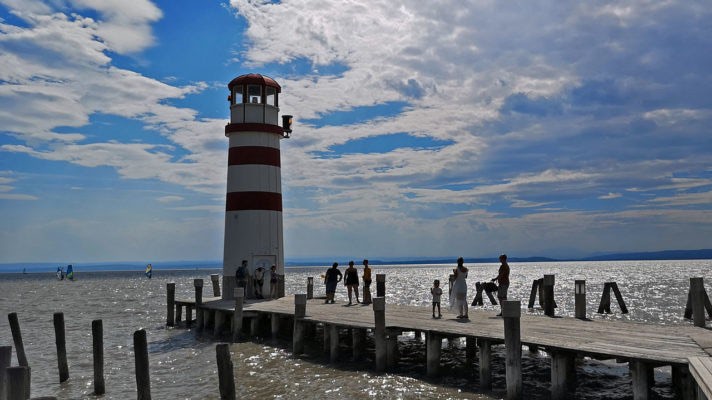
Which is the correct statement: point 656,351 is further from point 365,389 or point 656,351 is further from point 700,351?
point 365,389

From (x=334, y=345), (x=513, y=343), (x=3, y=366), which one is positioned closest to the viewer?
(x=3, y=366)

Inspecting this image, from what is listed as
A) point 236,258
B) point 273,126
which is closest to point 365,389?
point 236,258

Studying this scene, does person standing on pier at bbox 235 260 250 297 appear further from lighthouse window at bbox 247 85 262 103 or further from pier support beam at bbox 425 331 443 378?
pier support beam at bbox 425 331 443 378

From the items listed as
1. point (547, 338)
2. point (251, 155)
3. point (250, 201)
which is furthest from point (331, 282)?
point (547, 338)

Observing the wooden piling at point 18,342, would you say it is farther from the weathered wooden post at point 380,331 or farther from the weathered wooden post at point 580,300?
the weathered wooden post at point 580,300

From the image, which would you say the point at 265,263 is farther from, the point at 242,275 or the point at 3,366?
the point at 3,366

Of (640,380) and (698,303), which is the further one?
(698,303)

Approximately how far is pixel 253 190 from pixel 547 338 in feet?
48.8

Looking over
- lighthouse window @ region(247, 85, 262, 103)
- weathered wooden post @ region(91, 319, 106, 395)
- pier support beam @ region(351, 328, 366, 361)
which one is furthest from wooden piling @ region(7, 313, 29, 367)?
lighthouse window @ region(247, 85, 262, 103)

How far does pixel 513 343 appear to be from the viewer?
11398 millimetres

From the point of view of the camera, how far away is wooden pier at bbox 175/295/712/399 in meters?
10.1

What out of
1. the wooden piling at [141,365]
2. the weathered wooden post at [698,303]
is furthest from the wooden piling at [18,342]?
the weathered wooden post at [698,303]

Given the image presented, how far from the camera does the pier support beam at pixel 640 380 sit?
989 cm

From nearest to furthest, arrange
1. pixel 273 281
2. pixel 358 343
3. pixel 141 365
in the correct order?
pixel 141 365
pixel 358 343
pixel 273 281
